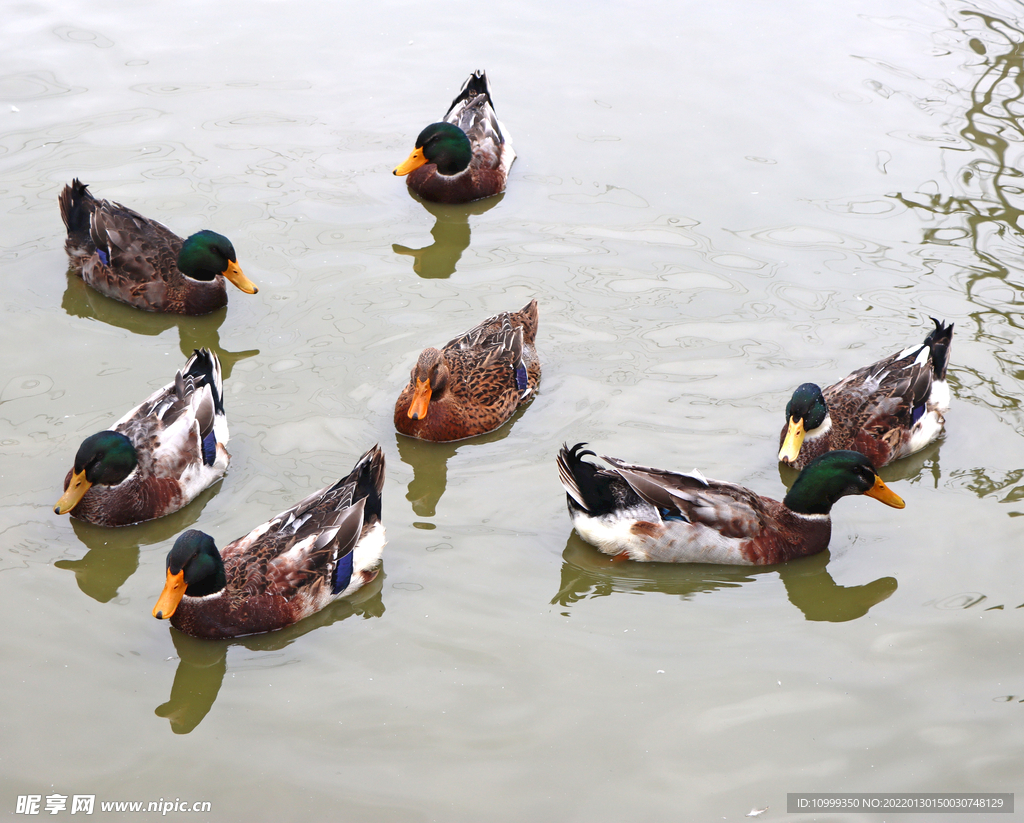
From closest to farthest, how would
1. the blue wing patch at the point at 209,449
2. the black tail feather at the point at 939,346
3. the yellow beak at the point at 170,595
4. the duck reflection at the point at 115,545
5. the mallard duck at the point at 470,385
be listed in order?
1. the yellow beak at the point at 170,595
2. the duck reflection at the point at 115,545
3. the blue wing patch at the point at 209,449
4. the mallard duck at the point at 470,385
5. the black tail feather at the point at 939,346

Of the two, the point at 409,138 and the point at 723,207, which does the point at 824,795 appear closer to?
the point at 723,207

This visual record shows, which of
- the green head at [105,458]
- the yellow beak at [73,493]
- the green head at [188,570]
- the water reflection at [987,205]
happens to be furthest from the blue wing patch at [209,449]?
the water reflection at [987,205]

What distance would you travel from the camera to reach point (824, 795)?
5.46m

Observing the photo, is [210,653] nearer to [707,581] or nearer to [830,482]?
[707,581]

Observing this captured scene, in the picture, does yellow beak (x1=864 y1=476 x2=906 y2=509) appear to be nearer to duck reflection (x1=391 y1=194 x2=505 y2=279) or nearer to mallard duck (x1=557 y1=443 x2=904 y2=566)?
mallard duck (x1=557 y1=443 x2=904 y2=566)

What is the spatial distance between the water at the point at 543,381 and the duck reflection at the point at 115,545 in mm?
31

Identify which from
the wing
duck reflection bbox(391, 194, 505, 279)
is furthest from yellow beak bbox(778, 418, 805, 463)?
duck reflection bbox(391, 194, 505, 279)

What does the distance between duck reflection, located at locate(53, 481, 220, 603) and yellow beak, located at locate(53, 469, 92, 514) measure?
238mm

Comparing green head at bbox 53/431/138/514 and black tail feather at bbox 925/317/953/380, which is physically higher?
black tail feather at bbox 925/317/953/380

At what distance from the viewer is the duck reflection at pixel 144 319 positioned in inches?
347

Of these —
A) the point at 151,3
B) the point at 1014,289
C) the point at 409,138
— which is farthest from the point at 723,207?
the point at 151,3

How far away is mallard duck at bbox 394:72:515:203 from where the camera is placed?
410 inches

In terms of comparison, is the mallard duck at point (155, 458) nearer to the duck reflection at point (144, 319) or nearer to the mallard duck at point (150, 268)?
the duck reflection at point (144, 319)

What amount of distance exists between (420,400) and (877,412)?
3231 millimetres
